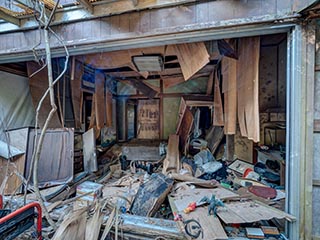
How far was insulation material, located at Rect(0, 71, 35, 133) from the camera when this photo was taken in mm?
3064

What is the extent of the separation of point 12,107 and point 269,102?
440cm

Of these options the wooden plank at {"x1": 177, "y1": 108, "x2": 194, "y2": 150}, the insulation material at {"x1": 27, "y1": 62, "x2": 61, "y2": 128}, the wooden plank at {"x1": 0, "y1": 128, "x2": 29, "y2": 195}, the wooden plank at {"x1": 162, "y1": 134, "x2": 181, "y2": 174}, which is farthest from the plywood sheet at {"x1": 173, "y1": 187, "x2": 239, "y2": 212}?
the insulation material at {"x1": 27, "y1": 62, "x2": 61, "y2": 128}

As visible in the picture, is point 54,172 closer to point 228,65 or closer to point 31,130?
point 31,130

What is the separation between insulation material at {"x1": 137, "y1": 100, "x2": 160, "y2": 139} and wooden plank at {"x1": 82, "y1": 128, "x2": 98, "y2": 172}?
202 cm

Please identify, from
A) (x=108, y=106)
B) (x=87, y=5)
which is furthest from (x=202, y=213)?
(x=108, y=106)

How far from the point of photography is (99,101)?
4.33 meters

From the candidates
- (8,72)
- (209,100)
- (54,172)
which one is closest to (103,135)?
(54,172)

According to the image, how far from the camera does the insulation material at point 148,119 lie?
225 inches

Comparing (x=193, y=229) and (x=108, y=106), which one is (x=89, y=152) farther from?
(x=193, y=229)

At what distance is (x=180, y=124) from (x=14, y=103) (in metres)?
3.24

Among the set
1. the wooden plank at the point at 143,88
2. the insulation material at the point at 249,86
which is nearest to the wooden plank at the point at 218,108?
the insulation material at the point at 249,86

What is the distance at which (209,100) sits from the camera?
404 centimetres

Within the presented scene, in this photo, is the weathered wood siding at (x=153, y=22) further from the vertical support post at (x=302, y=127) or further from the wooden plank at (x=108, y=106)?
the wooden plank at (x=108, y=106)

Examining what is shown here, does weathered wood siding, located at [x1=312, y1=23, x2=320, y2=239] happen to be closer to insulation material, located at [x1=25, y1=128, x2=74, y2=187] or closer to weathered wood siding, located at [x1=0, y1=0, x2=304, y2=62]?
weathered wood siding, located at [x1=0, y1=0, x2=304, y2=62]
